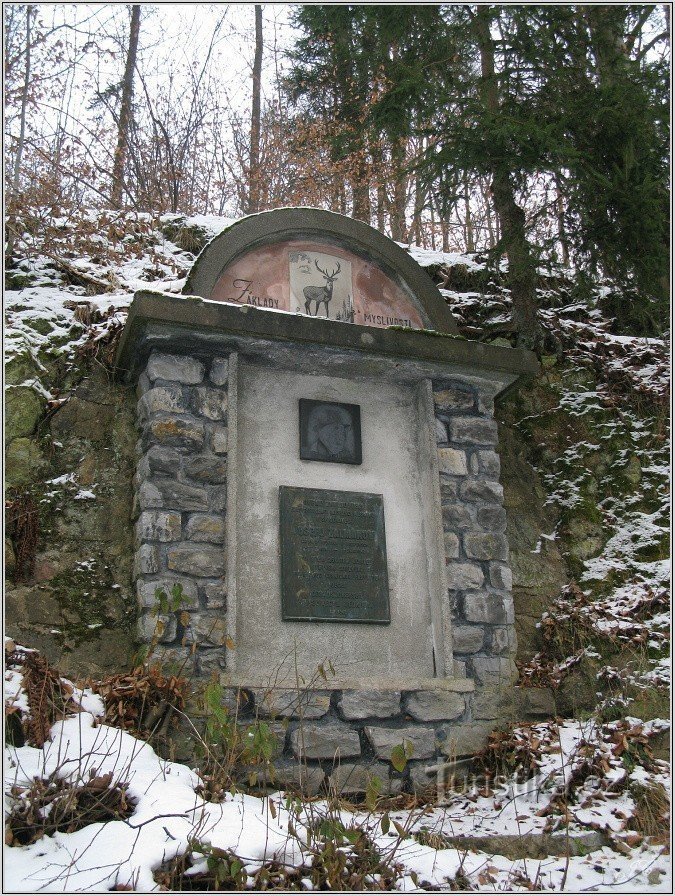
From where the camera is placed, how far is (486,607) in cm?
532

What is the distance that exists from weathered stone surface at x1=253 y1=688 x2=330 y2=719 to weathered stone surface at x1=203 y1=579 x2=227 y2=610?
516 mm

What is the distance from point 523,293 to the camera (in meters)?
7.19

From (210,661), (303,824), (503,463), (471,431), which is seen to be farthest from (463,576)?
(303,824)

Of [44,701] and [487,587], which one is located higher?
[487,587]

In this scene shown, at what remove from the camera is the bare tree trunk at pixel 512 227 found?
6781 mm

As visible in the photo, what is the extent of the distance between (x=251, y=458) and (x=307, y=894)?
2.77 m

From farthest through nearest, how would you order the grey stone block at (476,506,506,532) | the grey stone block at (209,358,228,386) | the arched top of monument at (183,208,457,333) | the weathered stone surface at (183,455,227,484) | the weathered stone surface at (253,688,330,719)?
1. the grey stone block at (476,506,506,532)
2. the arched top of monument at (183,208,457,333)
3. the grey stone block at (209,358,228,386)
4. the weathered stone surface at (183,455,227,484)
5. the weathered stone surface at (253,688,330,719)

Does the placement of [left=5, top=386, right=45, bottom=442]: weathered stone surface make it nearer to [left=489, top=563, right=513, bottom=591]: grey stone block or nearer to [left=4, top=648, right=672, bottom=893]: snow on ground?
[left=4, top=648, right=672, bottom=893]: snow on ground

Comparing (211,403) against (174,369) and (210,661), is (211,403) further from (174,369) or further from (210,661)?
(210,661)

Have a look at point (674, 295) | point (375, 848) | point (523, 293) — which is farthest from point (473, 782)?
point (523, 293)

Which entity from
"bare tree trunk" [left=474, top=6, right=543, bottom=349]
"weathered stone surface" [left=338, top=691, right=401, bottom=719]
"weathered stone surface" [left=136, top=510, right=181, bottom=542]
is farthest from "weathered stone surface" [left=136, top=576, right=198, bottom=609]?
"bare tree trunk" [left=474, top=6, right=543, bottom=349]

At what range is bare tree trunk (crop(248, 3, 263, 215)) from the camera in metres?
11.5

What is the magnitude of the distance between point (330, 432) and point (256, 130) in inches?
326

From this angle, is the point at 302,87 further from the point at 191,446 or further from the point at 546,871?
the point at 546,871
